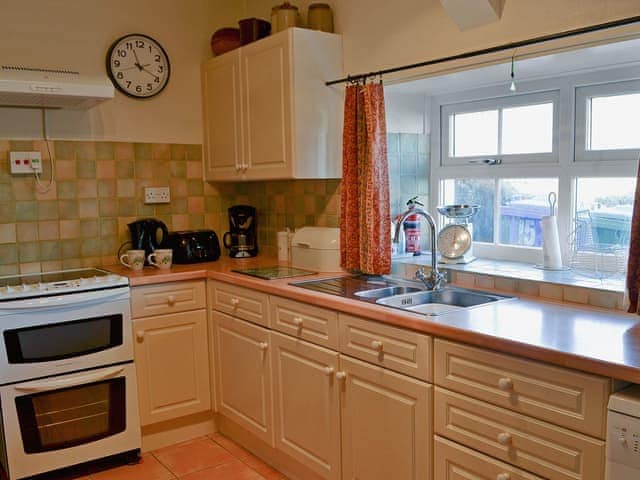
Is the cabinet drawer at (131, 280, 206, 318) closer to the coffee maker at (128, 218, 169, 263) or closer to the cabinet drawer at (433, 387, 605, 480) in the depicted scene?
the coffee maker at (128, 218, 169, 263)

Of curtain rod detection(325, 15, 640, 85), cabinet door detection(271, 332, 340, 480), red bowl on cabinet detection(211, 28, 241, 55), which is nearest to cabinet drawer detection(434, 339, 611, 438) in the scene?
cabinet door detection(271, 332, 340, 480)

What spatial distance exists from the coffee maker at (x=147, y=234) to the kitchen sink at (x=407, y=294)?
1045 mm

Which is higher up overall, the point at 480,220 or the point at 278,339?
the point at 480,220

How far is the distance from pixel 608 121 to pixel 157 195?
234cm

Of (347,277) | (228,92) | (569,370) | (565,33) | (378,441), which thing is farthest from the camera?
(228,92)

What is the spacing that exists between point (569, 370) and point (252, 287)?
1528mm

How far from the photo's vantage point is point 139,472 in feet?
9.18

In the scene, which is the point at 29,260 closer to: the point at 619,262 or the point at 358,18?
the point at 358,18

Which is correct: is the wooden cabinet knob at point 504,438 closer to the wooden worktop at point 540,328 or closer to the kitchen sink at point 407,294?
the wooden worktop at point 540,328

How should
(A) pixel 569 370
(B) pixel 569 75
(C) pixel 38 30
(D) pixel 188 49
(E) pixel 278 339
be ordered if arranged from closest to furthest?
(A) pixel 569 370
(B) pixel 569 75
(E) pixel 278 339
(C) pixel 38 30
(D) pixel 188 49

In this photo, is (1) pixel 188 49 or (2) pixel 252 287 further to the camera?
(1) pixel 188 49

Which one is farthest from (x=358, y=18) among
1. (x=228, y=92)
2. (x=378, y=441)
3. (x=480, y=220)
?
(x=378, y=441)

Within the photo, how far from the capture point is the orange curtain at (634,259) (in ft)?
5.63

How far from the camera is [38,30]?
3016 mm
